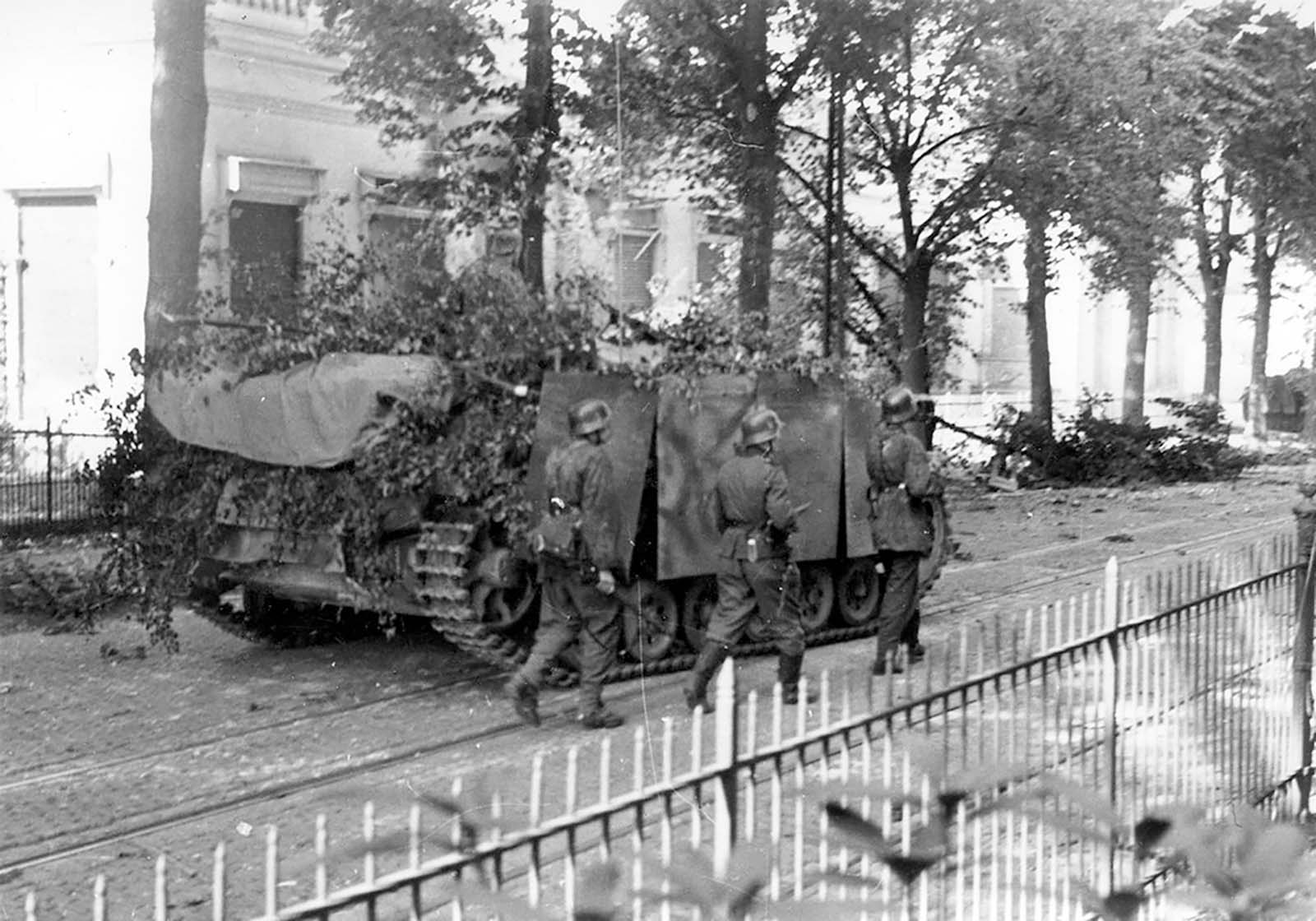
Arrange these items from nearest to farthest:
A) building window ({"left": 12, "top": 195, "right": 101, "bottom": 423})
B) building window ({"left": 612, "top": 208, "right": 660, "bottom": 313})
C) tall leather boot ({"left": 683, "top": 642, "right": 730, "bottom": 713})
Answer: tall leather boot ({"left": 683, "top": 642, "right": 730, "bottom": 713}), building window ({"left": 12, "top": 195, "right": 101, "bottom": 423}), building window ({"left": 612, "top": 208, "right": 660, "bottom": 313})

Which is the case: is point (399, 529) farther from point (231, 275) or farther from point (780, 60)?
point (780, 60)

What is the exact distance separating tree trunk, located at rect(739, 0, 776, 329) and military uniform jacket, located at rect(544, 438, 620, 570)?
9719 mm

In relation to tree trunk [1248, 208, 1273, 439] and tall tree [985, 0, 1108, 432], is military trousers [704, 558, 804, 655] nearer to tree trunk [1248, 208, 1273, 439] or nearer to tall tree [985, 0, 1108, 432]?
tall tree [985, 0, 1108, 432]

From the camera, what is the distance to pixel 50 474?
15.9 metres

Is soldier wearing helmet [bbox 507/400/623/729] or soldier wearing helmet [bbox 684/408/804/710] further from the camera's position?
soldier wearing helmet [bbox 684/408/804/710]

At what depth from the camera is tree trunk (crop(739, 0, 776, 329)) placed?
20.0 m

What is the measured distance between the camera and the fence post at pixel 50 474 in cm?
1577

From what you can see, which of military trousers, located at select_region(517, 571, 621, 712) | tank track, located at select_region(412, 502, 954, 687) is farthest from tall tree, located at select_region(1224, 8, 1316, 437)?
military trousers, located at select_region(517, 571, 621, 712)

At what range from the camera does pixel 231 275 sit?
12125mm

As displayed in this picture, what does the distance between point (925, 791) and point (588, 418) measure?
291 inches

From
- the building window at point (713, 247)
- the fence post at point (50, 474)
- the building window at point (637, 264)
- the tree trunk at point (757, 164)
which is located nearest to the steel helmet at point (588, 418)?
the building window at point (637, 264)

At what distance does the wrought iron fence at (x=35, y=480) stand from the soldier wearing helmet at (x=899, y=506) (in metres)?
7.26

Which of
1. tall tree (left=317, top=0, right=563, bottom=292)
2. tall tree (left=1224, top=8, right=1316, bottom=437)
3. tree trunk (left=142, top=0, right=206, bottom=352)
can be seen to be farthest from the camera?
tall tree (left=1224, top=8, right=1316, bottom=437)

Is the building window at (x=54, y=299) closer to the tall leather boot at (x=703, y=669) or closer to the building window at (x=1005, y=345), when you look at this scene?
the tall leather boot at (x=703, y=669)
